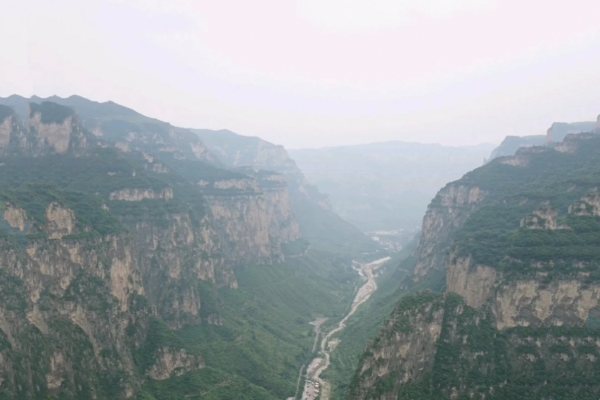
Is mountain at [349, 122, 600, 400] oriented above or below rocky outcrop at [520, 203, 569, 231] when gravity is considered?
below

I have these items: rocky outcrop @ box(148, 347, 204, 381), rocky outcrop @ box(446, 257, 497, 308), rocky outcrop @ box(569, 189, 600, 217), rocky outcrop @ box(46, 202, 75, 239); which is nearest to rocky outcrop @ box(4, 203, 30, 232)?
rocky outcrop @ box(46, 202, 75, 239)

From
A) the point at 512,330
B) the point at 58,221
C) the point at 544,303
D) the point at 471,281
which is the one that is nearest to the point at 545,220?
the point at 471,281

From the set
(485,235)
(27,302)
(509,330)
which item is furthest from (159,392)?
(485,235)

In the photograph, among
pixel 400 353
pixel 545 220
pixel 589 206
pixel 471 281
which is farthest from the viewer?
pixel 471 281

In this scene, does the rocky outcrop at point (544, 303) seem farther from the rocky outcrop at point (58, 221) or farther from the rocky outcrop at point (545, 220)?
the rocky outcrop at point (58, 221)

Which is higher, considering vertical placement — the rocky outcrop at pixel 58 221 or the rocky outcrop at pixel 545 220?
the rocky outcrop at pixel 545 220

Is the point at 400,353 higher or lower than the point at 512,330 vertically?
lower

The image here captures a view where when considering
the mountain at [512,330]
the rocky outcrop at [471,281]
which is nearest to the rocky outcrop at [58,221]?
the mountain at [512,330]

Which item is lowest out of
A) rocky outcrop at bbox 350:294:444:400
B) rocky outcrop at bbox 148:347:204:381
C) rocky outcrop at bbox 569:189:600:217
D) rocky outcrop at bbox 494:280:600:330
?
rocky outcrop at bbox 148:347:204:381

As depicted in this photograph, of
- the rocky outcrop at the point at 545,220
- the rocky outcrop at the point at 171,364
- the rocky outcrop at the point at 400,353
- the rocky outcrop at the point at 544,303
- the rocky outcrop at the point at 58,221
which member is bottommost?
the rocky outcrop at the point at 171,364

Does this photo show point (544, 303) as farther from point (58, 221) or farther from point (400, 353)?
point (58, 221)

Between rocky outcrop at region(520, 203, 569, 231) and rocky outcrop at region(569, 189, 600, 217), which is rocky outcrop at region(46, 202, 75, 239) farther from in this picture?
rocky outcrop at region(569, 189, 600, 217)
